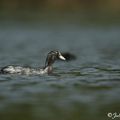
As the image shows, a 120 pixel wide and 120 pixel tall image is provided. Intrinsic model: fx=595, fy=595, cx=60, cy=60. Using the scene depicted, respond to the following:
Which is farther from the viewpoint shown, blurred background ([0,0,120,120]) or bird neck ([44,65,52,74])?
bird neck ([44,65,52,74])

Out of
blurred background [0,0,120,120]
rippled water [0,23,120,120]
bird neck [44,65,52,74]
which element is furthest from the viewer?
bird neck [44,65,52,74]

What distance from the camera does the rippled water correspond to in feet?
37.0

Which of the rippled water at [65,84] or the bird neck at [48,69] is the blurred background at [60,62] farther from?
the bird neck at [48,69]

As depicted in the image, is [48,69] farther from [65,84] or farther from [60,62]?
[60,62]

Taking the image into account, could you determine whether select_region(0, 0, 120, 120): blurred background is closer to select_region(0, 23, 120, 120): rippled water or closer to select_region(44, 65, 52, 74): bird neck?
select_region(0, 23, 120, 120): rippled water

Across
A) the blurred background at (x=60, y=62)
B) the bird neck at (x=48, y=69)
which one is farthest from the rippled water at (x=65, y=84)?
the bird neck at (x=48, y=69)

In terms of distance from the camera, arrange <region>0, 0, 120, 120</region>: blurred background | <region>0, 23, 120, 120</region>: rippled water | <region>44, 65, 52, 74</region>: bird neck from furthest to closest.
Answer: <region>44, 65, 52, 74</region>: bird neck
<region>0, 0, 120, 120</region>: blurred background
<region>0, 23, 120, 120</region>: rippled water

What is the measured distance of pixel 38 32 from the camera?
106 ft

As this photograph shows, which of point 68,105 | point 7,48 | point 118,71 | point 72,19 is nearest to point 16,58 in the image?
point 7,48

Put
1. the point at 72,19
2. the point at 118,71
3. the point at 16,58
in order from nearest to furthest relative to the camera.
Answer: the point at 118,71, the point at 16,58, the point at 72,19

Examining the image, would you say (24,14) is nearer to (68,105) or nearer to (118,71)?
(118,71)

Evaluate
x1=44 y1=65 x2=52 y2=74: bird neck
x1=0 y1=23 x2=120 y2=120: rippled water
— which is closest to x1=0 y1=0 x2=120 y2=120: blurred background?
x1=0 y1=23 x2=120 y2=120: rippled water

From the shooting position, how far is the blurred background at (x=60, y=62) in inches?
456

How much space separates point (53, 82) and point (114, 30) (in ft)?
55.5
